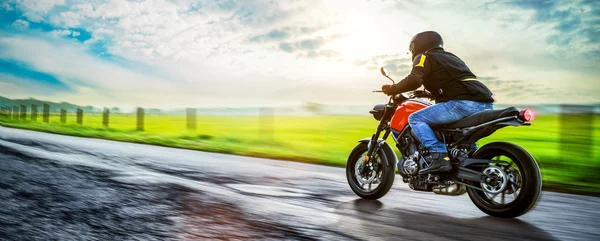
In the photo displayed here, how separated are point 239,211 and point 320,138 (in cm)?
1704

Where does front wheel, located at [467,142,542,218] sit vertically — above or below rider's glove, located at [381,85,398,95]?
below

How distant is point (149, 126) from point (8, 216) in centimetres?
2691

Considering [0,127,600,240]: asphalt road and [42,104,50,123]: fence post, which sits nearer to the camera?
[0,127,600,240]: asphalt road

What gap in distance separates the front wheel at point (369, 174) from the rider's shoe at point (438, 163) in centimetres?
75

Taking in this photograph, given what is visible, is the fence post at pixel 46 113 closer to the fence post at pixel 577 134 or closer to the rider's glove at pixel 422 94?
the fence post at pixel 577 134

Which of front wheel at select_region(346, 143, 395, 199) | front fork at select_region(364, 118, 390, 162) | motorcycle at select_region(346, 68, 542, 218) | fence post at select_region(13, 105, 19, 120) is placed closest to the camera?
motorcycle at select_region(346, 68, 542, 218)

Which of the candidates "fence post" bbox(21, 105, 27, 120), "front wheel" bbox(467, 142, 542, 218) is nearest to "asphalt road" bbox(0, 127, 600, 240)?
"front wheel" bbox(467, 142, 542, 218)

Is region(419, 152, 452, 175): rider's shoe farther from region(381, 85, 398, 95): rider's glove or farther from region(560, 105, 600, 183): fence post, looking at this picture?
region(560, 105, 600, 183): fence post

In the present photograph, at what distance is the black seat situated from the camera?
5184 mm

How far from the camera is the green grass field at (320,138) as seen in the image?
11.1 metres

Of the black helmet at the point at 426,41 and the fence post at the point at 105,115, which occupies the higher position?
the black helmet at the point at 426,41

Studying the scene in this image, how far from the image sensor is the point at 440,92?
19.7ft

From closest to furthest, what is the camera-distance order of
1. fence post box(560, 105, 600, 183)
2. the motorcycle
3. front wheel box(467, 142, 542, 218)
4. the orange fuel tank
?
front wheel box(467, 142, 542, 218) < the motorcycle < the orange fuel tank < fence post box(560, 105, 600, 183)

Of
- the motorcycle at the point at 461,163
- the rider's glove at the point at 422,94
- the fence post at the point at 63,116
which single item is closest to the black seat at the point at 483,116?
the motorcycle at the point at 461,163
